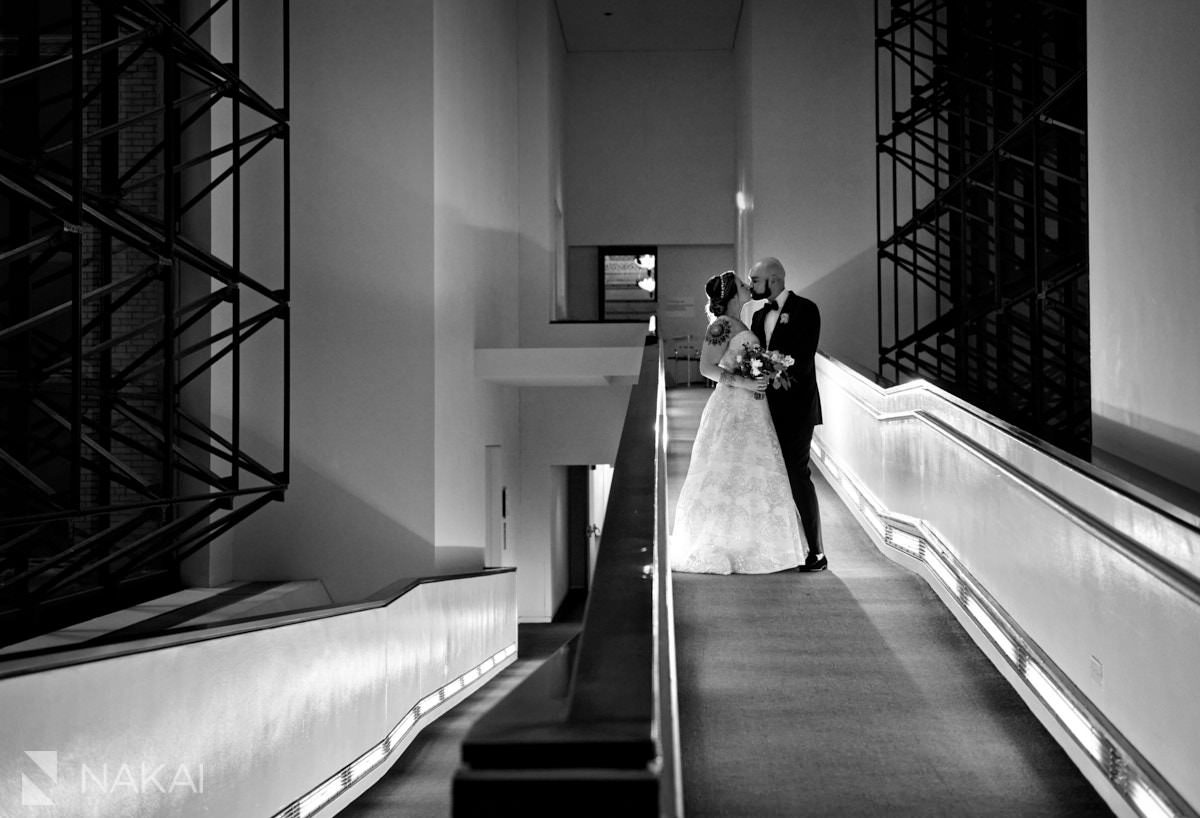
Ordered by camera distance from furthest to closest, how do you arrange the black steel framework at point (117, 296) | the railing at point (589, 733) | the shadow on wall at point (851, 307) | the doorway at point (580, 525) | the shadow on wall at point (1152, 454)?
the doorway at point (580, 525)
the shadow on wall at point (851, 307)
the black steel framework at point (117, 296)
the shadow on wall at point (1152, 454)
the railing at point (589, 733)

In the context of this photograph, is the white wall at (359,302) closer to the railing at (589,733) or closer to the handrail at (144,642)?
the handrail at (144,642)

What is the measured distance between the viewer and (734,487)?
5664 mm

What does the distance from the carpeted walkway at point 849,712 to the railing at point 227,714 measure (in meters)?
2.42

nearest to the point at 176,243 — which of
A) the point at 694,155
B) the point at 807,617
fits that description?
the point at 807,617

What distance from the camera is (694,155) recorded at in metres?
18.7

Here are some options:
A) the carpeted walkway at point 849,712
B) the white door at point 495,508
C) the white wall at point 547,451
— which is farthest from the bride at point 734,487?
the white wall at point 547,451

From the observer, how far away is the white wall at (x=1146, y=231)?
3547 millimetres

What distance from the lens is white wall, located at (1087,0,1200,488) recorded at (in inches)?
140

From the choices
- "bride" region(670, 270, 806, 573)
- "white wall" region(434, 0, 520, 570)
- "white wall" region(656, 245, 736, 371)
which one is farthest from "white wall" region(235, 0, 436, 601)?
"white wall" region(656, 245, 736, 371)

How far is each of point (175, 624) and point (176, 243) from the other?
2.79 m

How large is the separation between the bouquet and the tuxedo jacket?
120mm

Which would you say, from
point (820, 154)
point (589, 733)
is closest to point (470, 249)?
→ point (820, 154)

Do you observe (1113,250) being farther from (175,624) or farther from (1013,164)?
(1013,164)

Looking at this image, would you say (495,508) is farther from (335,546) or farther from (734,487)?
(734,487)
